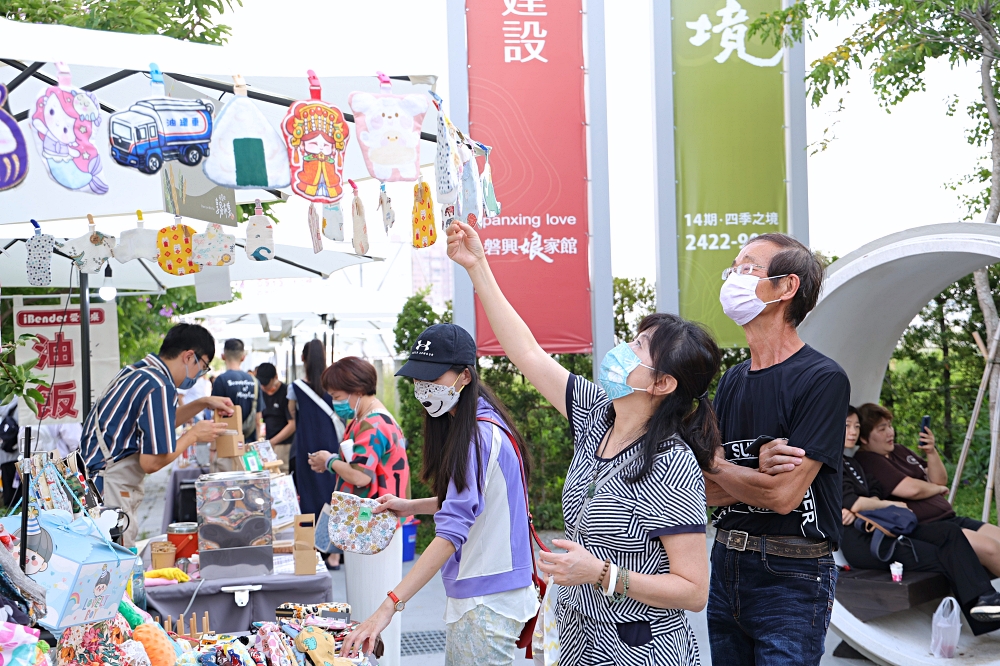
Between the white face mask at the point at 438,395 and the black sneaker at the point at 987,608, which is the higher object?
the white face mask at the point at 438,395

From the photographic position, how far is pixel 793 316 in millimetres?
2354

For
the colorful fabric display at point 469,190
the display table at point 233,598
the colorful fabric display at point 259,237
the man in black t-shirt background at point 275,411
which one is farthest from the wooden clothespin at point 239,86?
the man in black t-shirt background at point 275,411

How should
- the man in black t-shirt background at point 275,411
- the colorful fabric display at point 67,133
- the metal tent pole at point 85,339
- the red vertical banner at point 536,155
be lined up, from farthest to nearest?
the man in black t-shirt background at point 275,411
the metal tent pole at point 85,339
the red vertical banner at point 536,155
the colorful fabric display at point 67,133

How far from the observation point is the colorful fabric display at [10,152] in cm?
230

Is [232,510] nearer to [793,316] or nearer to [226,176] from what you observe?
[226,176]

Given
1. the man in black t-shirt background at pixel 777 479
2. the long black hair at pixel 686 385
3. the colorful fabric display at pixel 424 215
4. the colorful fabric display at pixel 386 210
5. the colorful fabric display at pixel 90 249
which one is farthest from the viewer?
the colorful fabric display at pixel 90 249

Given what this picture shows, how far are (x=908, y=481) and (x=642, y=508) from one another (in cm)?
382

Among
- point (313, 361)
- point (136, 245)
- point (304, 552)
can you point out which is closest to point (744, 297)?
point (304, 552)

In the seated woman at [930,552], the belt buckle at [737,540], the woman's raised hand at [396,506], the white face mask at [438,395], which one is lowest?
the seated woman at [930,552]

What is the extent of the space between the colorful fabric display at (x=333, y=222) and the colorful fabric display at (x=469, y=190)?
0.71 m

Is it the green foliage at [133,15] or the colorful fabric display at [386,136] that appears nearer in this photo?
the colorful fabric display at [386,136]

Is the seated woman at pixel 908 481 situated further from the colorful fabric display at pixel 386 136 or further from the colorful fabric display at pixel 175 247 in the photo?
the colorful fabric display at pixel 175 247

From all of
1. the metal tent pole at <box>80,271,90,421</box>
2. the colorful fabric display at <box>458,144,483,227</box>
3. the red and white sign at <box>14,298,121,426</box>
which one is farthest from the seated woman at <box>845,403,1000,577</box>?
the red and white sign at <box>14,298,121,426</box>

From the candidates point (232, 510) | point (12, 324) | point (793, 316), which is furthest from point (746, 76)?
point (12, 324)
